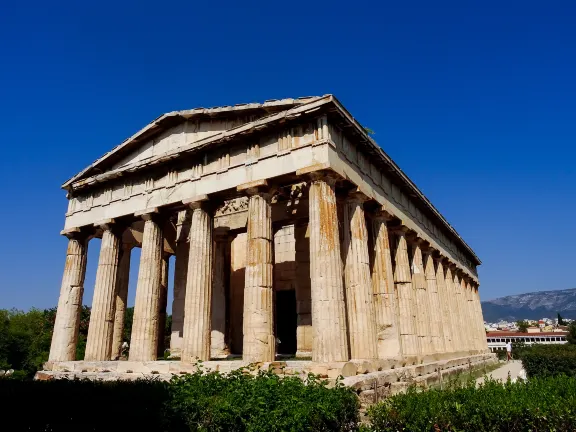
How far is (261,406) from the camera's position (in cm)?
797

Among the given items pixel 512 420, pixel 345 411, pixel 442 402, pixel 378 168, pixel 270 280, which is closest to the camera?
pixel 512 420

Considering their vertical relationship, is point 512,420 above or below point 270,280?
below

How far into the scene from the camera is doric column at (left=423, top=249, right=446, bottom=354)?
22.6m

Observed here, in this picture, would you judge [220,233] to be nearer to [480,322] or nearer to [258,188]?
[258,188]

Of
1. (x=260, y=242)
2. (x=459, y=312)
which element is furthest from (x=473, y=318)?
(x=260, y=242)

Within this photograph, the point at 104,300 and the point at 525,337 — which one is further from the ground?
the point at 104,300

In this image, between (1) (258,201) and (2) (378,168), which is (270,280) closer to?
(1) (258,201)

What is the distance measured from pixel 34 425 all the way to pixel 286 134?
10658 mm

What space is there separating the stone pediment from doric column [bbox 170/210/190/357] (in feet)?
11.9

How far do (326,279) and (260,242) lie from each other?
9.06 feet

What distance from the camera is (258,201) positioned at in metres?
14.9

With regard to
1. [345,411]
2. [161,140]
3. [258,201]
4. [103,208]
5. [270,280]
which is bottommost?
[345,411]

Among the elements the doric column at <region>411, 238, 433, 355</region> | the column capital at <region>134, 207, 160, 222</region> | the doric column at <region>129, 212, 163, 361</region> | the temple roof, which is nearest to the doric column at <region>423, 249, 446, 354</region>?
the doric column at <region>411, 238, 433, 355</region>

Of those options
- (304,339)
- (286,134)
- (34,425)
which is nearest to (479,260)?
(304,339)
